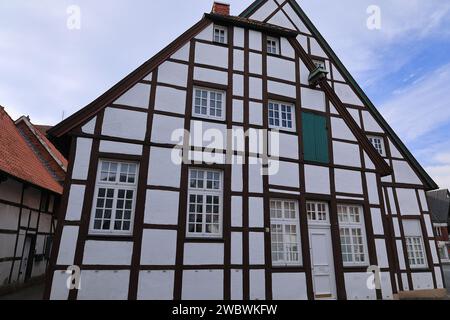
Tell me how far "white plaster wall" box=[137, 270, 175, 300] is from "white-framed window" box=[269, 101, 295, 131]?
16.0 ft

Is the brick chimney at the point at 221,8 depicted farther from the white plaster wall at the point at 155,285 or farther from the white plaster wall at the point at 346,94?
the white plaster wall at the point at 155,285

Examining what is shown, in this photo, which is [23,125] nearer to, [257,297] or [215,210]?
[215,210]

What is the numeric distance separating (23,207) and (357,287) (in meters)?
10.8

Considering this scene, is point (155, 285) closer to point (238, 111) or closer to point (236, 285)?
point (236, 285)

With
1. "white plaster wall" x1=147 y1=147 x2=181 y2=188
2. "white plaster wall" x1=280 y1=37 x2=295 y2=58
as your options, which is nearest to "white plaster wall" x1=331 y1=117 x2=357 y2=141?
"white plaster wall" x1=280 y1=37 x2=295 y2=58

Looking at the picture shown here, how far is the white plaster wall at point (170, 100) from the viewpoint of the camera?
24.0 feet

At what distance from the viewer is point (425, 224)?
1091cm

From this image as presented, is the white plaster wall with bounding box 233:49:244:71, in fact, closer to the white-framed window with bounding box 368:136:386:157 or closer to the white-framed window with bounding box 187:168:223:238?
the white-framed window with bounding box 187:168:223:238

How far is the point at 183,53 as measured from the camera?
790cm

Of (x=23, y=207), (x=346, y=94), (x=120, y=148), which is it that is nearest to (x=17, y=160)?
(x=23, y=207)

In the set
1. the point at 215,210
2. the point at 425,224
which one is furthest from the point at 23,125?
the point at 425,224

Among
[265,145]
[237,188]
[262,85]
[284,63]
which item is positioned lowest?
[237,188]
